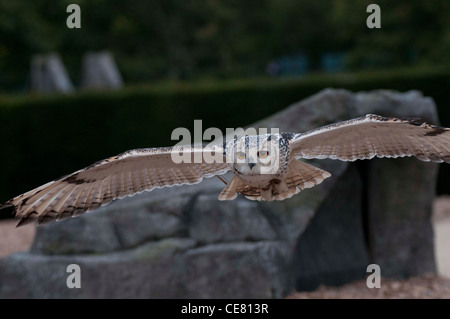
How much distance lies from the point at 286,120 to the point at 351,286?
1.84 m

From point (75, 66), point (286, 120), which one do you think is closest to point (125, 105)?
point (286, 120)

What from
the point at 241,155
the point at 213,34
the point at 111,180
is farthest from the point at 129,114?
the point at 213,34

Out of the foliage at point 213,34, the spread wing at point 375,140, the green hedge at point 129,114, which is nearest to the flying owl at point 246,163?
the spread wing at point 375,140

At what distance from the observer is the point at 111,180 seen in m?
4.80

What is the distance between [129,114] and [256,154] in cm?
736

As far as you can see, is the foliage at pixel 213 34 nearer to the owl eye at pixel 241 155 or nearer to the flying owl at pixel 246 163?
the flying owl at pixel 246 163

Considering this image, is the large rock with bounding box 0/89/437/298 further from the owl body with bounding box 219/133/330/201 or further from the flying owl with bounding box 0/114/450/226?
the owl body with bounding box 219/133/330/201

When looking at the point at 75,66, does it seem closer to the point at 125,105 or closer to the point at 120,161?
the point at 125,105

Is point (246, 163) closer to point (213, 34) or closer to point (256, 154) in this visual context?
point (256, 154)

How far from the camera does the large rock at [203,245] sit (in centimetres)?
582

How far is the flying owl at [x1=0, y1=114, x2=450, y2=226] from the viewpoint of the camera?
4.38m

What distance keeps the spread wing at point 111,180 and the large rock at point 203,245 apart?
110 cm

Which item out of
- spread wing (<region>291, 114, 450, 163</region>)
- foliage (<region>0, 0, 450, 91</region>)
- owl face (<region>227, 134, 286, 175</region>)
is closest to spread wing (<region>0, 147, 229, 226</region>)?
owl face (<region>227, 134, 286, 175</region>)

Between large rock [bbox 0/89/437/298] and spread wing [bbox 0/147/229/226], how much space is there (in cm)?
110
